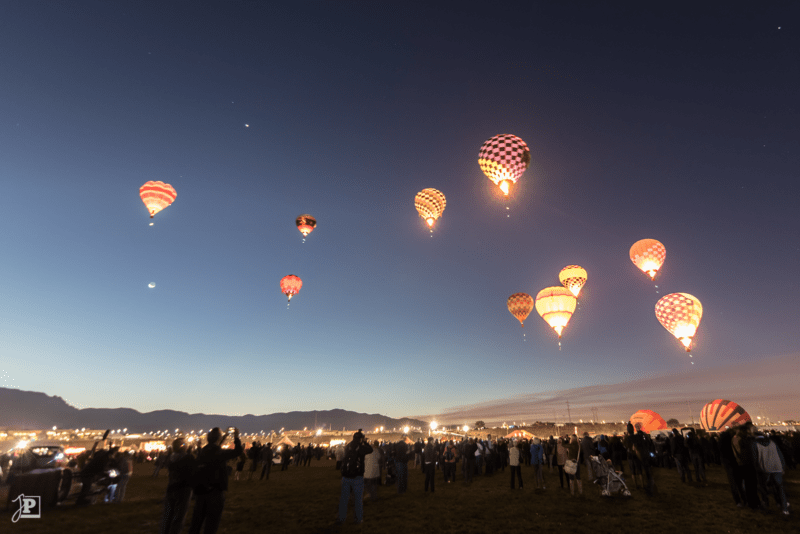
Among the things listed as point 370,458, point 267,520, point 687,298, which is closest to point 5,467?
point 267,520

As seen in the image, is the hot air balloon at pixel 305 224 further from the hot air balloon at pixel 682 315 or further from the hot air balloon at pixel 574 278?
the hot air balloon at pixel 682 315

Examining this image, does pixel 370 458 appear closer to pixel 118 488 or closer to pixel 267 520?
pixel 267 520

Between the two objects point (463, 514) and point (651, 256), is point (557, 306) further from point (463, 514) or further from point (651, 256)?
point (463, 514)

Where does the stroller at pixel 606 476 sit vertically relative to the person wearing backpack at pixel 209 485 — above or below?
below

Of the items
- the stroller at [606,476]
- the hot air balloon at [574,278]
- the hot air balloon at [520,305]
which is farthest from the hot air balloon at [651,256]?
the stroller at [606,476]

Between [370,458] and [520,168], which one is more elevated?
[520,168]

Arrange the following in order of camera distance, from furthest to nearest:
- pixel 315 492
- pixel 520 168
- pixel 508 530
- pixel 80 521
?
1. pixel 520 168
2. pixel 315 492
3. pixel 80 521
4. pixel 508 530

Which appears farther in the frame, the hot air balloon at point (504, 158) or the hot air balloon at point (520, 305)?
the hot air balloon at point (520, 305)
